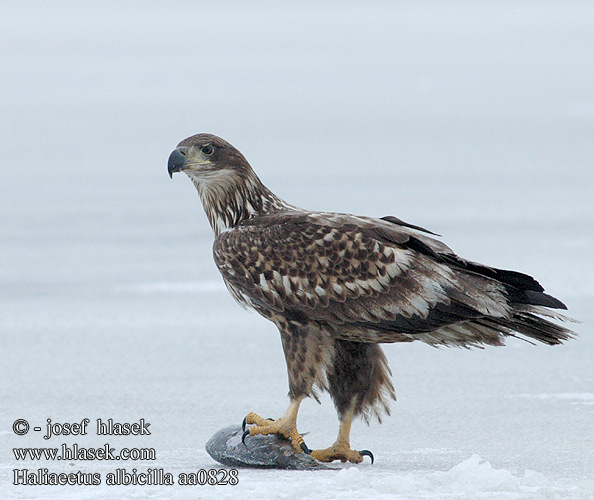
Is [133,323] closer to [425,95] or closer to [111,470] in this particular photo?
[111,470]

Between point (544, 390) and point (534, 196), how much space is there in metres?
6.53

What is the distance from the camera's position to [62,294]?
8820 millimetres

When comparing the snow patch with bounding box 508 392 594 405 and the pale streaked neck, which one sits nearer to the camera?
the pale streaked neck

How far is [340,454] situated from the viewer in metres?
5.40

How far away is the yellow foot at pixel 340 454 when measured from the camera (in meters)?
5.36

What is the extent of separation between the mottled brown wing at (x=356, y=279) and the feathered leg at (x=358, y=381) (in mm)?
177

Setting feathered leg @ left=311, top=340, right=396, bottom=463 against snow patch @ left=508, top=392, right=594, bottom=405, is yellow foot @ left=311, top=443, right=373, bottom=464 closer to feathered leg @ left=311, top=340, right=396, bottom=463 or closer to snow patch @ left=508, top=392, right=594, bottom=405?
feathered leg @ left=311, top=340, right=396, bottom=463

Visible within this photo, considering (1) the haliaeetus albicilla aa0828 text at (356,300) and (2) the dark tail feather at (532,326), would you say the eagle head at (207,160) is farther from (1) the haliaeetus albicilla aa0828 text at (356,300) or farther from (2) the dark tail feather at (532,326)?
(2) the dark tail feather at (532,326)

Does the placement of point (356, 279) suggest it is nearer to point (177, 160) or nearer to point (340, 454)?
point (340, 454)

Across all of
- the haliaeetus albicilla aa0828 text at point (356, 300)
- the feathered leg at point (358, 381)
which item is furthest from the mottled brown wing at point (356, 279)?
the feathered leg at point (358, 381)

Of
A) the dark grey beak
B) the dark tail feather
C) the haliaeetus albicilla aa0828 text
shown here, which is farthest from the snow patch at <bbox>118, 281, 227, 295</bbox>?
the dark tail feather

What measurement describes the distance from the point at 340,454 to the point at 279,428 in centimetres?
28

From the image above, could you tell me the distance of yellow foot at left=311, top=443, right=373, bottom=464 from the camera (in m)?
5.36

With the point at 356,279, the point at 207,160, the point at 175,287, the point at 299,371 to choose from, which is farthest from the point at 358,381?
the point at 175,287
